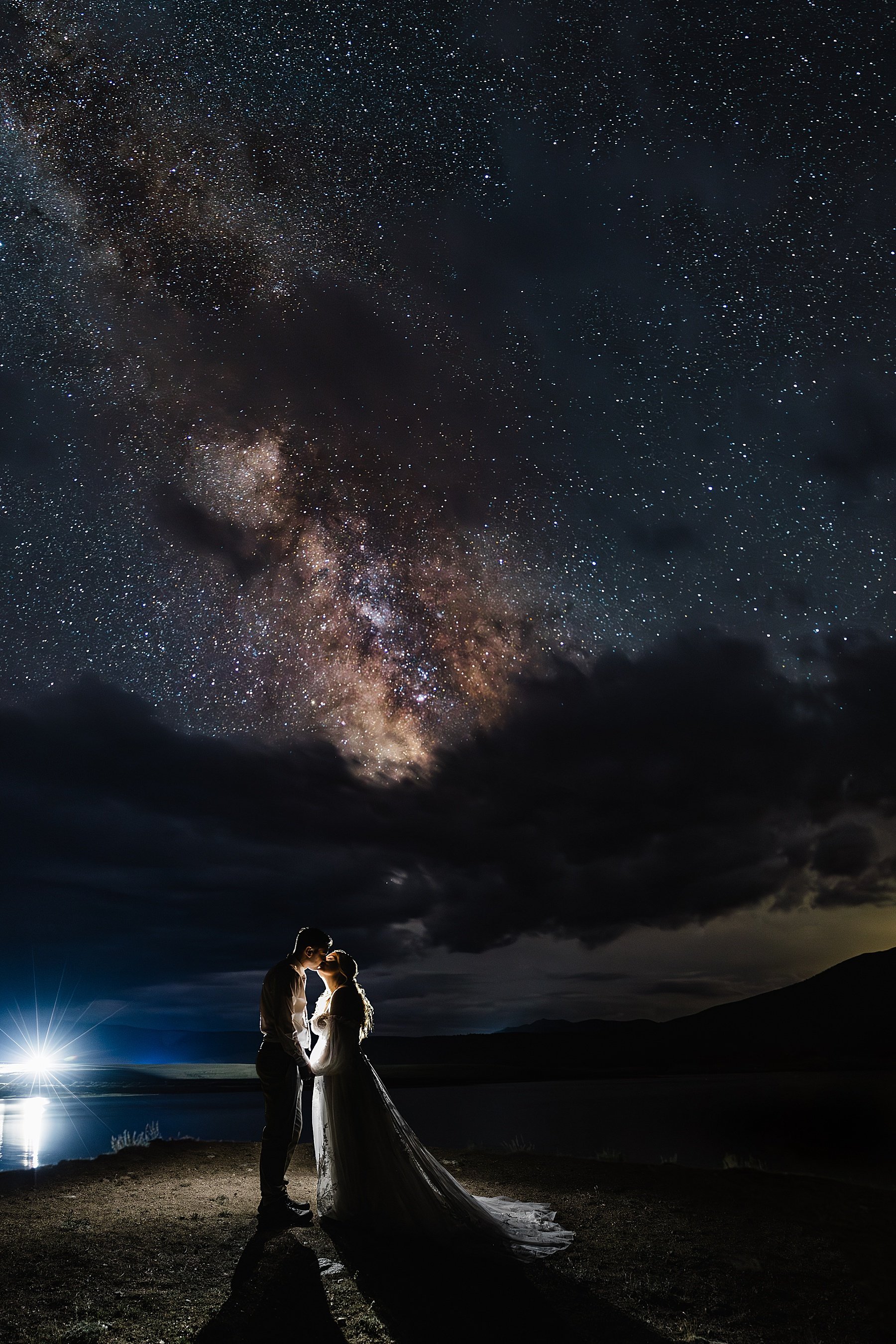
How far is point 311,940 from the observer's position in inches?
283

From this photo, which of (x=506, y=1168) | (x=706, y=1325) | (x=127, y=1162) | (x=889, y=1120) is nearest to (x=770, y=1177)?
(x=506, y=1168)

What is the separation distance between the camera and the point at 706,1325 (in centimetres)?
464

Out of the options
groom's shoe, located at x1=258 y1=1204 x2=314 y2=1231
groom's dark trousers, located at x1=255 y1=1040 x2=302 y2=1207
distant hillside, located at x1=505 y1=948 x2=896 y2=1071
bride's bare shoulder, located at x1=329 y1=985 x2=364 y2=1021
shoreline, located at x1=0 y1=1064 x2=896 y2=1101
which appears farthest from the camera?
distant hillside, located at x1=505 y1=948 x2=896 y2=1071

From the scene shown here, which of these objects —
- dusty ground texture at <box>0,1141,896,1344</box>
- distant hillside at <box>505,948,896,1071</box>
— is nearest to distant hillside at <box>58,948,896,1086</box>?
distant hillside at <box>505,948,896,1071</box>

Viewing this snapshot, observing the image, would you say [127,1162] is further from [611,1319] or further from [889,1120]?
[889,1120]

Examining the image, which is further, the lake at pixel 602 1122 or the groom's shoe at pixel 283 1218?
the lake at pixel 602 1122

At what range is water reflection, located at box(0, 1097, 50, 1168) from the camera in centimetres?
1664

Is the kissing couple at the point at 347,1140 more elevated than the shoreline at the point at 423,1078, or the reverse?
the kissing couple at the point at 347,1140

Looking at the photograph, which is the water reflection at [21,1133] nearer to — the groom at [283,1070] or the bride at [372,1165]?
the groom at [283,1070]

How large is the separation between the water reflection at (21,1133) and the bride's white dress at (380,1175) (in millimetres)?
8099

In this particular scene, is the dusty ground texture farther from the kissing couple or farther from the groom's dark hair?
the groom's dark hair

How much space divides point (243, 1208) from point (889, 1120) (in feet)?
116

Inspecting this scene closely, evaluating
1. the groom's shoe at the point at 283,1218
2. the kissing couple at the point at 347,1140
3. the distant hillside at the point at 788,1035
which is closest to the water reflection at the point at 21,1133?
the groom's shoe at the point at 283,1218

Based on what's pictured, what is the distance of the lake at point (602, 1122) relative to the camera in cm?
2000
